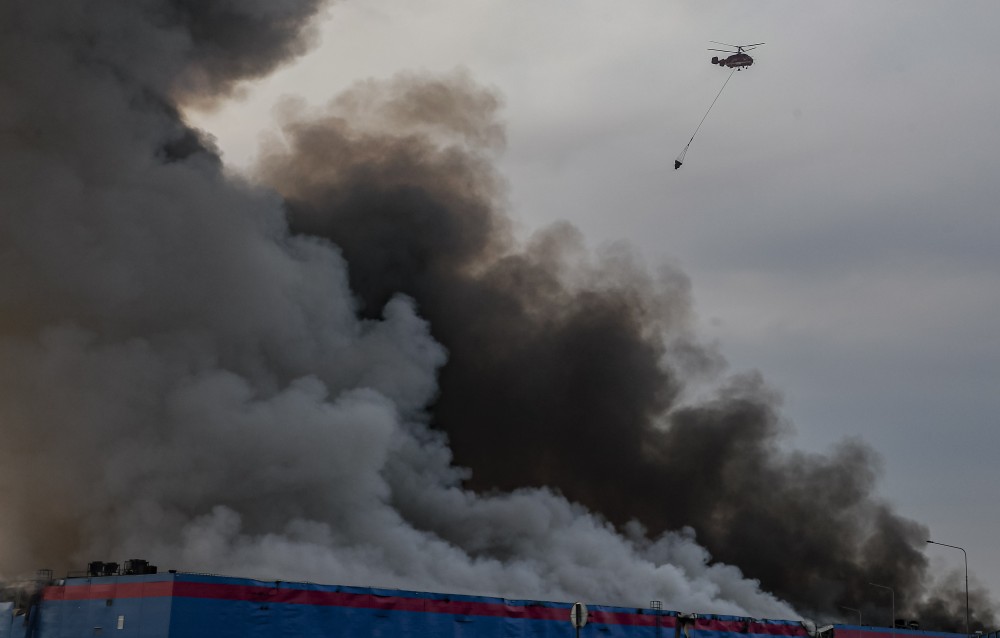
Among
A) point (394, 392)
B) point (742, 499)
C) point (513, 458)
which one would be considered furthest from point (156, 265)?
point (742, 499)

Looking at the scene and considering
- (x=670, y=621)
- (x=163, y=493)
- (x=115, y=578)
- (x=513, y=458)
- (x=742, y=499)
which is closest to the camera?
(x=115, y=578)

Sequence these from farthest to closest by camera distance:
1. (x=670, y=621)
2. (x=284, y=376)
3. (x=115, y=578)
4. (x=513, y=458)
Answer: (x=513, y=458)
(x=284, y=376)
(x=670, y=621)
(x=115, y=578)

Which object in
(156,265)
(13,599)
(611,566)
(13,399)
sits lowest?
(13,599)

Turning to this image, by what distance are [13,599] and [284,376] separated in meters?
32.9

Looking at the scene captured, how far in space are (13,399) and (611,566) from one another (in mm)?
42130

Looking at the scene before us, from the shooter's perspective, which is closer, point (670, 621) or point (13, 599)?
point (13, 599)

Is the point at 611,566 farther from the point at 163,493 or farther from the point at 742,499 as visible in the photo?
the point at 163,493

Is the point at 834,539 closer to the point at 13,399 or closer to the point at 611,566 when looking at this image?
the point at 611,566

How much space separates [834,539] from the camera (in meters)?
115

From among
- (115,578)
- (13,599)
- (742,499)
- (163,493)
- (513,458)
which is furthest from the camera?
(742,499)

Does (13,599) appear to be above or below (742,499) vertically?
below

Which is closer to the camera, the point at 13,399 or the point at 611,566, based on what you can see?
the point at 13,399

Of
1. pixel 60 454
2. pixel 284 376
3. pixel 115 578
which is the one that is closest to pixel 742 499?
pixel 284 376

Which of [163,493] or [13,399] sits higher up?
[13,399]
